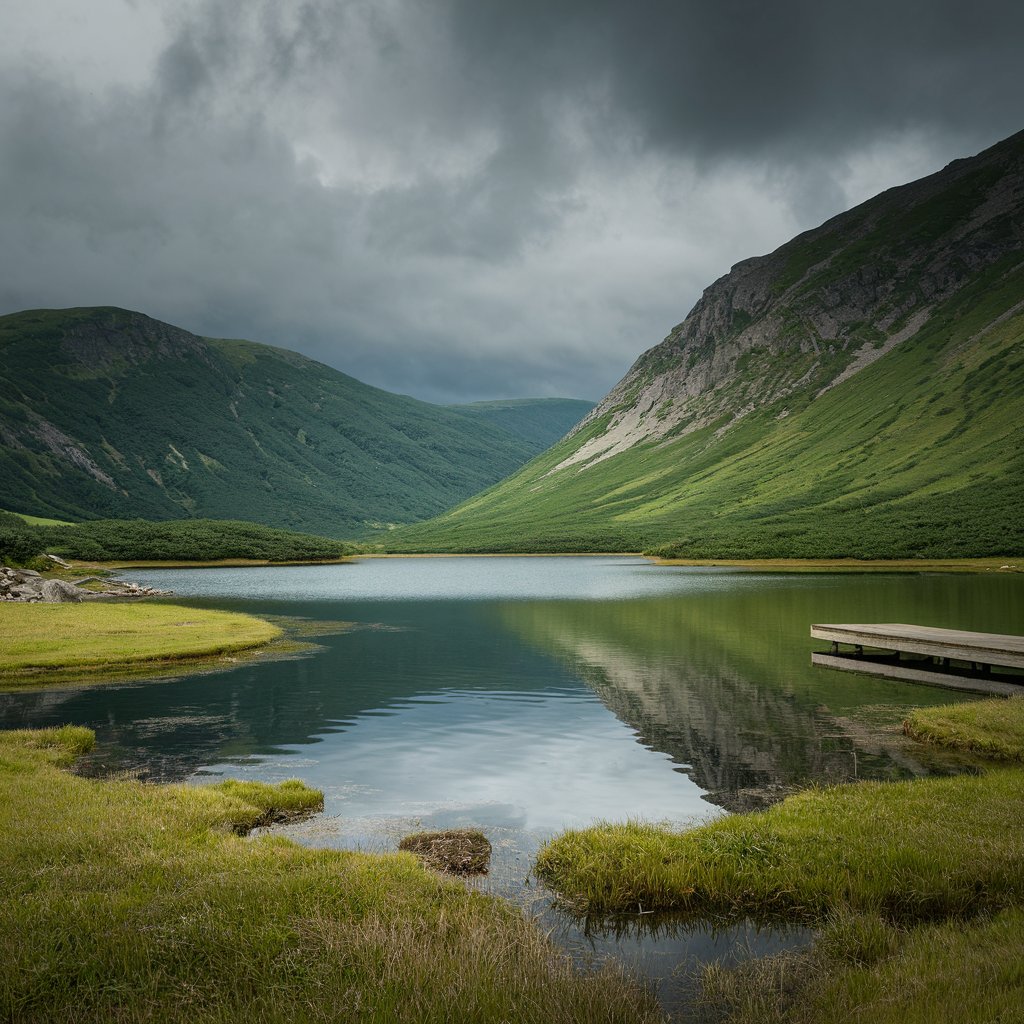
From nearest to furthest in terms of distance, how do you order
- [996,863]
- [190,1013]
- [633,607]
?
[190,1013], [996,863], [633,607]

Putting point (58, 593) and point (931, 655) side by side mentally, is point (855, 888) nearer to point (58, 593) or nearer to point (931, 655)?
point (931, 655)

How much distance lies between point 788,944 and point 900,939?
1801 millimetres

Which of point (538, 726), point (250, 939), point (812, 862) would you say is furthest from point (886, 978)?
point (538, 726)

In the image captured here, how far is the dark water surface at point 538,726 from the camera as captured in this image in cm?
2188

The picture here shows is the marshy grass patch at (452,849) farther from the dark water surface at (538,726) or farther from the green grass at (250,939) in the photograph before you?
the green grass at (250,939)

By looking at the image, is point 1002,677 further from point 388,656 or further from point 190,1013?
point 190,1013

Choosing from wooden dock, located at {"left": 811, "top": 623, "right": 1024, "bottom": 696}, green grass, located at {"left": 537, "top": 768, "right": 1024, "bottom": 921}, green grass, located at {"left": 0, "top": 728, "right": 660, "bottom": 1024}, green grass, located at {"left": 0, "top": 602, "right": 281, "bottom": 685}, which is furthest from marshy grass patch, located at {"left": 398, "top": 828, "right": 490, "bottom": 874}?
green grass, located at {"left": 0, "top": 602, "right": 281, "bottom": 685}

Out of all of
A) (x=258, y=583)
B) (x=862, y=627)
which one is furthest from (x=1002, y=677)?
(x=258, y=583)

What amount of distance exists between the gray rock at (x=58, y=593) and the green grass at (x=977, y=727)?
275 feet

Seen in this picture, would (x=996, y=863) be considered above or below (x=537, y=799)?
above

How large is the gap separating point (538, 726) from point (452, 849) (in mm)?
16077

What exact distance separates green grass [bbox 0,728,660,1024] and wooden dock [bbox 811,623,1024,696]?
34349 mm

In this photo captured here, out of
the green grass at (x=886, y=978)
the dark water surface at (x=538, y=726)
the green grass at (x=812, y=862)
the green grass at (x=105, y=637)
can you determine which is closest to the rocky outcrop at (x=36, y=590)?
the green grass at (x=105, y=637)

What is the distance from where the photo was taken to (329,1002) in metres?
9.82
